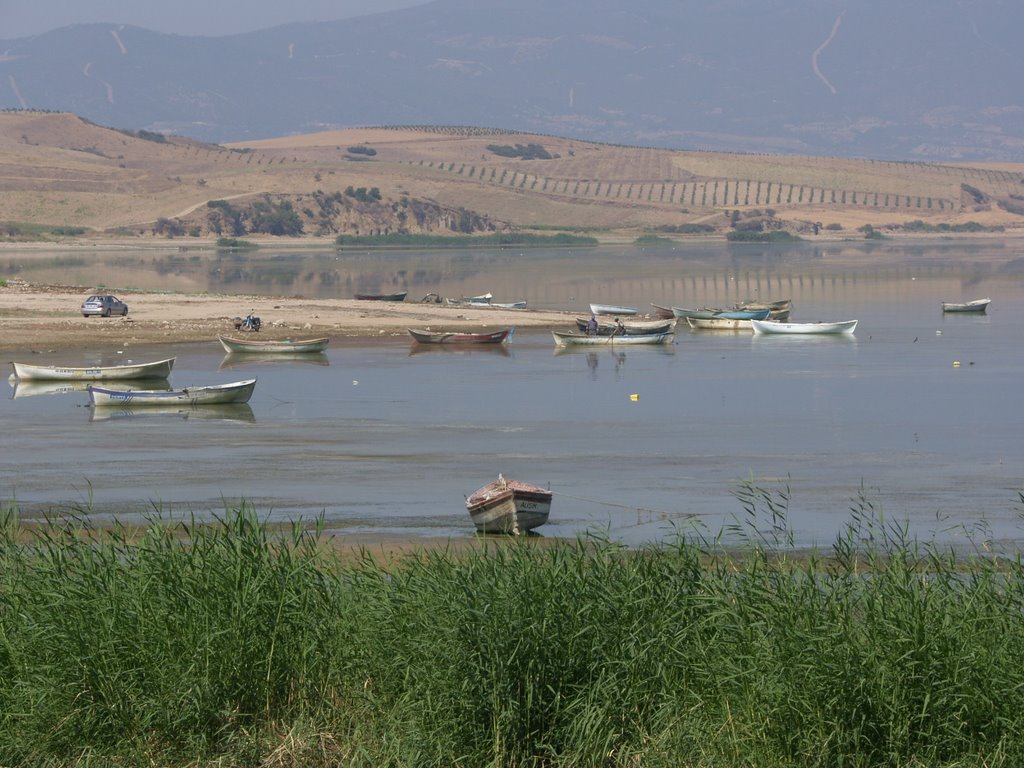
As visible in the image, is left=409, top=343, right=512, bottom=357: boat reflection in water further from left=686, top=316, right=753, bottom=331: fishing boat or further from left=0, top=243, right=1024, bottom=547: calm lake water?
left=686, top=316, right=753, bottom=331: fishing boat

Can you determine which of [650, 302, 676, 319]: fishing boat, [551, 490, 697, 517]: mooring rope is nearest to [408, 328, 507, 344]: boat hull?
[650, 302, 676, 319]: fishing boat

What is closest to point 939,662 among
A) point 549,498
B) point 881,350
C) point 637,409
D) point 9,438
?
point 549,498

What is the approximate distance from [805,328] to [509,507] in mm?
37878

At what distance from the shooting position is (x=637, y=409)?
3509cm

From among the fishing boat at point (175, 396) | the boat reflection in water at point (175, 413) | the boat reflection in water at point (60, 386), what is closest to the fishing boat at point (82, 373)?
the boat reflection in water at point (60, 386)

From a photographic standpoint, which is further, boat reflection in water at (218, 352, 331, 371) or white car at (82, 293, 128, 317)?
white car at (82, 293, 128, 317)

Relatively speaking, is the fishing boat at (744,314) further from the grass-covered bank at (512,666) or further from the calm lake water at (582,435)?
the grass-covered bank at (512,666)

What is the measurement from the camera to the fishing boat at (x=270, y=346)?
44000 mm

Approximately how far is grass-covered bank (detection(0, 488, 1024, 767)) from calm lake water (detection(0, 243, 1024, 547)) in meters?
1.94

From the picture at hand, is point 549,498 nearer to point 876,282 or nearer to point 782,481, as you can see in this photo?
point 782,481

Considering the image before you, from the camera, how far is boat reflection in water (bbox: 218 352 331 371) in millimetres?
43406

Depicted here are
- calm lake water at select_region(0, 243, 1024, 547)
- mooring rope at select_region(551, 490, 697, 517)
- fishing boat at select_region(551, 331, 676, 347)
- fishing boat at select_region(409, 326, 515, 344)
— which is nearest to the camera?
mooring rope at select_region(551, 490, 697, 517)

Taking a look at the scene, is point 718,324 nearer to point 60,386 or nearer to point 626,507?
point 60,386

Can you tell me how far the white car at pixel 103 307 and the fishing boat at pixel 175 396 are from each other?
1981 cm
